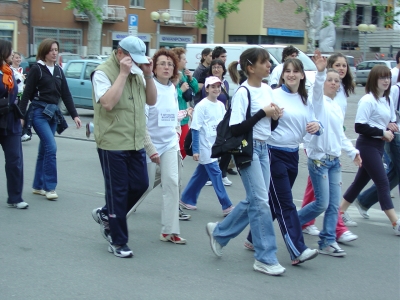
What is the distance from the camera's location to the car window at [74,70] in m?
20.3

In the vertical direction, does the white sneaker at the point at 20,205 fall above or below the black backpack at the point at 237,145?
below

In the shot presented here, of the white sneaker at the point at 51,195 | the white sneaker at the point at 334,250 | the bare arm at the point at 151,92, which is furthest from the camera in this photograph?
the white sneaker at the point at 51,195

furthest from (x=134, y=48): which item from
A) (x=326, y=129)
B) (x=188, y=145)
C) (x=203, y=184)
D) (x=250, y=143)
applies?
(x=203, y=184)

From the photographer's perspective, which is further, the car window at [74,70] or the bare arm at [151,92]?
the car window at [74,70]

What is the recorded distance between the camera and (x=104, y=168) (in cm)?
552

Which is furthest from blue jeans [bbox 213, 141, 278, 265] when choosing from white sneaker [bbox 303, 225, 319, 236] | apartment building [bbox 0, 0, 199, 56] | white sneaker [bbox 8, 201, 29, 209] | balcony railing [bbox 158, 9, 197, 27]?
balcony railing [bbox 158, 9, 197, 27]

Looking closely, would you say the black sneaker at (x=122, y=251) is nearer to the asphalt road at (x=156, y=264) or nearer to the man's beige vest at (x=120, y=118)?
the asphalt road at (x=156, y=264)

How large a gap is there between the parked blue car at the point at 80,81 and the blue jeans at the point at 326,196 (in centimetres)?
1410

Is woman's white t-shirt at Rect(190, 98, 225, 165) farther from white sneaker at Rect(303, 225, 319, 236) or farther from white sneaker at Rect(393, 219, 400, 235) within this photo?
white sneaker at Rect(393, 219, 400, 235)

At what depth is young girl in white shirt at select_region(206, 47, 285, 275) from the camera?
5.16 meters

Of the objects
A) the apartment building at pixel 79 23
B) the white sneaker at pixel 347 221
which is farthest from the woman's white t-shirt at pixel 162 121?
the apartment building at pixel 79 23

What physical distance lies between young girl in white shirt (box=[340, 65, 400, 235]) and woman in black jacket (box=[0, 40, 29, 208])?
3.81 meters

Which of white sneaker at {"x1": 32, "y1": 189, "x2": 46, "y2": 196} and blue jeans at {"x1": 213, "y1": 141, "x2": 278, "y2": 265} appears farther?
white sneaker at {"x1": 32, "y1": 189, "x2": 46, "y2": 196}

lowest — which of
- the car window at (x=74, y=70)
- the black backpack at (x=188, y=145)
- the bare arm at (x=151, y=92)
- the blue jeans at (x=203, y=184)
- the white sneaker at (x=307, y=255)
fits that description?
the white sneaker at (x=307, y=255)
